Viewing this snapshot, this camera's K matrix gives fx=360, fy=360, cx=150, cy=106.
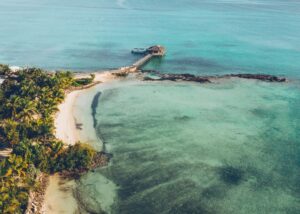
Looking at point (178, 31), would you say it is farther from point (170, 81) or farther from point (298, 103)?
point (298, 103)

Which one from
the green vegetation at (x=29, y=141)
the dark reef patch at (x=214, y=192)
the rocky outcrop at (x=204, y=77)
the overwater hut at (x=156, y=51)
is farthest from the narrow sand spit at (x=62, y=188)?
the overwater hut at (x=156, y=51)

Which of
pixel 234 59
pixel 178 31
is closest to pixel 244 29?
pixel 178 31

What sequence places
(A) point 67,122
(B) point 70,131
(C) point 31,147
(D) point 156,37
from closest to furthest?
(C) point 31,147
(B) point 70,131
(A) point 67,122
(D) point 156,37

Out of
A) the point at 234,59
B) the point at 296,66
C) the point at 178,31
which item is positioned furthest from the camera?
the point at 178,31

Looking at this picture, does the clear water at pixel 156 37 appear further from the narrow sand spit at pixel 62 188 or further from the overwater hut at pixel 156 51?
the narrow sand spit at pixel 62 188

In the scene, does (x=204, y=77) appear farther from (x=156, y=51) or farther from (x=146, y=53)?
(x=146, y=53)

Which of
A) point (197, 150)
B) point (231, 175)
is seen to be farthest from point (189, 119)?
point (231, 175)

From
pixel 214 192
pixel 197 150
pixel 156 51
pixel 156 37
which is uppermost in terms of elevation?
pixel 156 37
